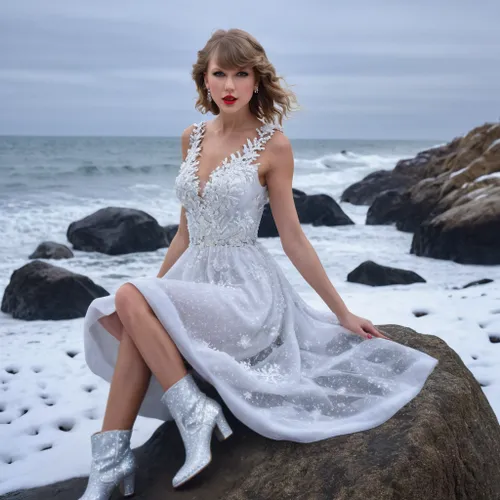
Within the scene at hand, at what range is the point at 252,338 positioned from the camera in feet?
9.71

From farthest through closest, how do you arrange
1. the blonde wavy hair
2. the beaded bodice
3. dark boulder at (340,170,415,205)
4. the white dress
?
dark boulder at (340,170,415,205) → the beaded bodice → the blonde wavy hair → the white dress

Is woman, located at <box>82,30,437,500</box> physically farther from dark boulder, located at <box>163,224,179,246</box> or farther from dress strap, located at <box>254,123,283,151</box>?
dark boulder, located at <box>163,224,179,246</box>

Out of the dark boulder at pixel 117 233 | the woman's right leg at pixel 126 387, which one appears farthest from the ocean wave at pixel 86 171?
the woman's right leg at pixel 126 387

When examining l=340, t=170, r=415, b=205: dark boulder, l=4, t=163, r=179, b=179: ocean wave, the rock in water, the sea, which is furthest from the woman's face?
l=4, t=163, r=179, b=179: ocean wave

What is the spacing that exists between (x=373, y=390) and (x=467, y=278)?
6146mm

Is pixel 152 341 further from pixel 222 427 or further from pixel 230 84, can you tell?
pixel 230 84

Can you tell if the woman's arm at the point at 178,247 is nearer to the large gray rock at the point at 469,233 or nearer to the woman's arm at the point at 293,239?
the woman's arm at the point at 293,239

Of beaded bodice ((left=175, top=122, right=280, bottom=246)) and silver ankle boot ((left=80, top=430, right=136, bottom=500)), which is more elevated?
beaded bodice ((left=175, top=122, right=280, bottom=246))

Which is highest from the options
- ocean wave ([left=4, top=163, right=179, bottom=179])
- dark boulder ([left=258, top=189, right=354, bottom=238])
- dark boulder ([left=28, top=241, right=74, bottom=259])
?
dark boulder ([left=258, top=189, right=354, bottom=238])

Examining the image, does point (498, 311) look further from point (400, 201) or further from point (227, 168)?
Answer: point (400, 201)

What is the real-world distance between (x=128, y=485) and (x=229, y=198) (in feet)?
4.30

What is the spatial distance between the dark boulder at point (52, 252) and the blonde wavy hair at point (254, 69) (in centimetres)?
776

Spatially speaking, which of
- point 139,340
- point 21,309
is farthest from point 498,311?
point 21,309

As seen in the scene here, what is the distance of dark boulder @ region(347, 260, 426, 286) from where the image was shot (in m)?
8.07
